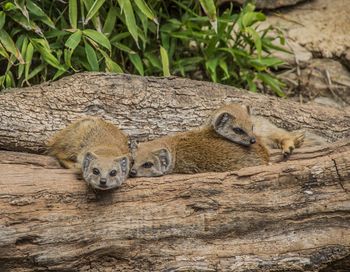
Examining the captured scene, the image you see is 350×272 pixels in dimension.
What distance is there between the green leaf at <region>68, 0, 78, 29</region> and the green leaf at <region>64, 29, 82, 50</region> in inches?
3.2

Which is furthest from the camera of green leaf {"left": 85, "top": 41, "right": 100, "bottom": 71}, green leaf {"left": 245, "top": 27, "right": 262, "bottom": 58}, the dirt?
the dirt

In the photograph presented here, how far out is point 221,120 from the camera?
18.9 feet

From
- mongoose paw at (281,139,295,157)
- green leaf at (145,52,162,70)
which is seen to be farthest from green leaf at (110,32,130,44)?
mongoose paw at (281,139,295,157)

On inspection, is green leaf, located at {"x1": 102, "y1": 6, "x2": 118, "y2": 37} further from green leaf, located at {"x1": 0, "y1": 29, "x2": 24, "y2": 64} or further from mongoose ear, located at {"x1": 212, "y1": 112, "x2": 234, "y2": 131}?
mongoose ear, located at {"x1": 212, "y1": 112, "x2": 234, "y2": 131}

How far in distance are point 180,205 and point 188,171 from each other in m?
0.58

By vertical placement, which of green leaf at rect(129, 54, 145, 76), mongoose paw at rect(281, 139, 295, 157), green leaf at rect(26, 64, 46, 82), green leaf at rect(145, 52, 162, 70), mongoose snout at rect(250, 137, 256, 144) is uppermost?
mongoose snout at rect(250, 137, 256, 144)

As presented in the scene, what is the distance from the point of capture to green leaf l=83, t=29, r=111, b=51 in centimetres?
682

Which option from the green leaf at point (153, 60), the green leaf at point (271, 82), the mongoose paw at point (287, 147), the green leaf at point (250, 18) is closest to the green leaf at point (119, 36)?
the green leaf at point (153, 60)

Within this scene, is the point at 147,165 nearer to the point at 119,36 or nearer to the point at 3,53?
the point at 3,53

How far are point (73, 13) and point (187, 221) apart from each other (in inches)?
105

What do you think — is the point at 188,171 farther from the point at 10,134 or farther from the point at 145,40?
the point at 145,40

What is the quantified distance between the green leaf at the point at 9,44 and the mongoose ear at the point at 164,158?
174 centimetres

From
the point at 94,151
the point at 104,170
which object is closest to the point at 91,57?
the point at 94,151

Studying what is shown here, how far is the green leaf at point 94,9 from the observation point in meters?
6.72
